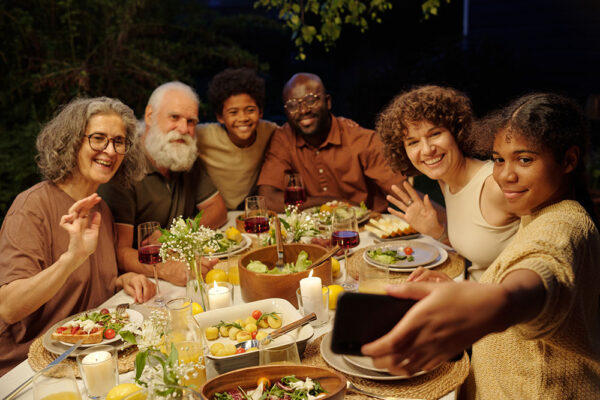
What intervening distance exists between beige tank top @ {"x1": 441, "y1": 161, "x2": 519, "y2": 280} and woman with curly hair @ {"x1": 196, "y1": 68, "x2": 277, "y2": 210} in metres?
1.90

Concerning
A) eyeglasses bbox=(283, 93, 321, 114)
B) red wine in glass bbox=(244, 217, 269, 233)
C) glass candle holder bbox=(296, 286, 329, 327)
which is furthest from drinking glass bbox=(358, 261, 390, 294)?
eyeglasses bbox=(283, 93, 321, 114)

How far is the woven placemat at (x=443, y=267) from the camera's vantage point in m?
2.20

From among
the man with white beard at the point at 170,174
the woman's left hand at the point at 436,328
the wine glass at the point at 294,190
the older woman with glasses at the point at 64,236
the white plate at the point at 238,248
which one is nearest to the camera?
the woman's left hand at the point at 436,328

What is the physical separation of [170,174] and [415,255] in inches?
68.6

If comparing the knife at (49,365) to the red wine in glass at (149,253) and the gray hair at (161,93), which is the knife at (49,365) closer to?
the red wine in glass at (149,253)

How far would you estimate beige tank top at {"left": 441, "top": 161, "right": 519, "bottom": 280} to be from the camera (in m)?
2.15

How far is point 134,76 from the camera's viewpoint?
5.34 metres

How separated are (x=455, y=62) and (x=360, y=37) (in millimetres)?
2019

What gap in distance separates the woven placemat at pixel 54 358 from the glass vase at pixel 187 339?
0.30 meters

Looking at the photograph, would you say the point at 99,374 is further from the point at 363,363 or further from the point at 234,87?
the point at 234,87

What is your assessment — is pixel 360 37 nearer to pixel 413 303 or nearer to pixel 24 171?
pixel 24 171

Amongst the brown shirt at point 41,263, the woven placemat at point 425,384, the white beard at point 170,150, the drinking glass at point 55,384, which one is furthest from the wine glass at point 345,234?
the white beard at point 170,150

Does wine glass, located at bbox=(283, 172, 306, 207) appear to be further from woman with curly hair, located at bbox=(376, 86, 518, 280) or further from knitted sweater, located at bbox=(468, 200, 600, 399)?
knitted sweater, located at bbox=(468, 200, 600, 399)

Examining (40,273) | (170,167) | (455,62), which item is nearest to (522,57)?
(455,62)
